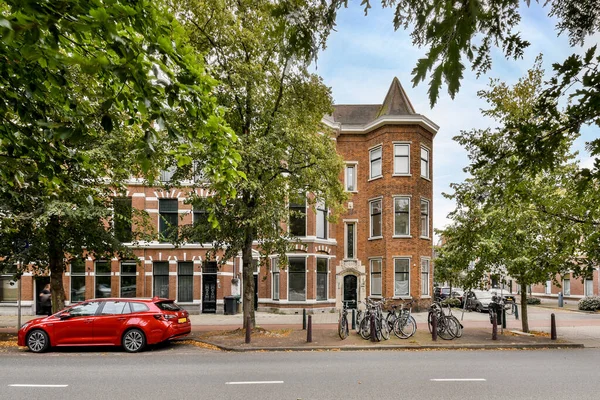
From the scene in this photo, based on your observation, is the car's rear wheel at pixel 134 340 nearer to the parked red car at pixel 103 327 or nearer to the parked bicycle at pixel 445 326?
the parked red car at pixel 103 327

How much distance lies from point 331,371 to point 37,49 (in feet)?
28.5

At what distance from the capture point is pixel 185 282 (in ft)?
83.1

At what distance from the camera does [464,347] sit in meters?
13.5

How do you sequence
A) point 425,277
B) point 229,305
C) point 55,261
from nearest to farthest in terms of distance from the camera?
point 55,261 → point 229,305 → point 425,277

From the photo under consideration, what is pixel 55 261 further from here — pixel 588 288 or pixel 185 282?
pixel 588 288

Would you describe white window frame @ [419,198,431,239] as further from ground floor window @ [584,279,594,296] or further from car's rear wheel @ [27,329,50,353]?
ground floor window @ [584,279,594,296]

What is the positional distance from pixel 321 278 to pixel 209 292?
253 inches

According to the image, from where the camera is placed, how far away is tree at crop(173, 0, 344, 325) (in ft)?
45.6

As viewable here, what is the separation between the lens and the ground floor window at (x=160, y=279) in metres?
25.2

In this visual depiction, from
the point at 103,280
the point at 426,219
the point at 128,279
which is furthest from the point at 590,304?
the point at 103,280

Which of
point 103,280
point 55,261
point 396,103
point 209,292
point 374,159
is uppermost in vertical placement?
point 396,103

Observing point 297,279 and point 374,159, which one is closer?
point 297,279

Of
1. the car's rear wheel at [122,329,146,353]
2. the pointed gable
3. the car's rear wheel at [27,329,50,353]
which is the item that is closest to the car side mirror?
the car's rear wheel at [27,329,50,353]

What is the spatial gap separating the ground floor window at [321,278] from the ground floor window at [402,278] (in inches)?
157
